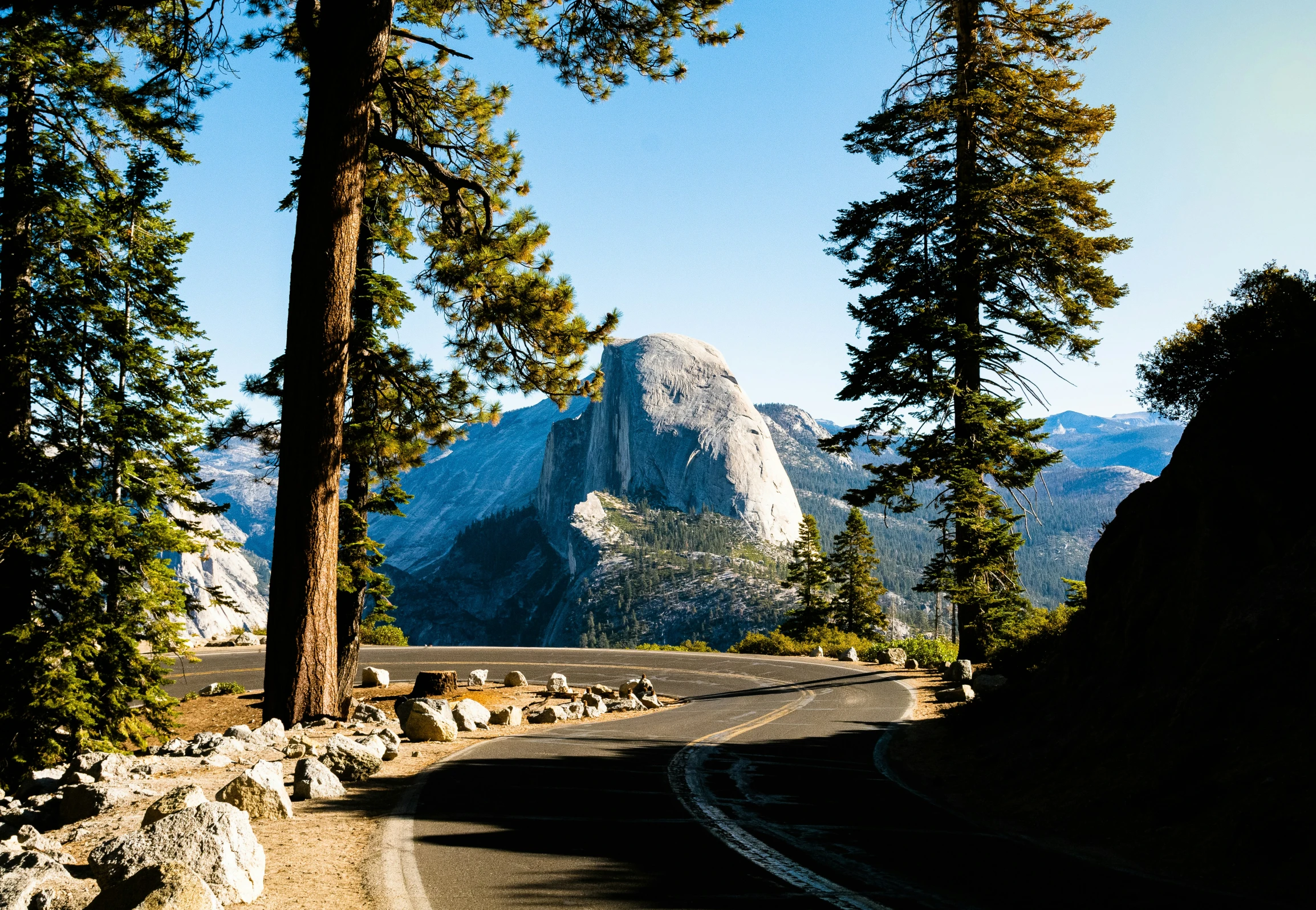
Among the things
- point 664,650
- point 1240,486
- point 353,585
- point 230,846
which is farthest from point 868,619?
point 230,846

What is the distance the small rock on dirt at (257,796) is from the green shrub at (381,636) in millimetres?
31326

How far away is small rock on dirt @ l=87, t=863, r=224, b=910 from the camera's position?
3332 mm

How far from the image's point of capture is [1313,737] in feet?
17.4

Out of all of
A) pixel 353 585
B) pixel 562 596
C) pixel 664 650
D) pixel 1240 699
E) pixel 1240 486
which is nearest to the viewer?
pixel 1240 699

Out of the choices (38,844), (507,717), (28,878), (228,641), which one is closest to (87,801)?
(38,844)

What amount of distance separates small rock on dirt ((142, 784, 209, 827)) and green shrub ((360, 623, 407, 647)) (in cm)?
3179

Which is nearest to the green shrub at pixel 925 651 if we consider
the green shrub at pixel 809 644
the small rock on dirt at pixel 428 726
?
the green shrub at pixel 809 644

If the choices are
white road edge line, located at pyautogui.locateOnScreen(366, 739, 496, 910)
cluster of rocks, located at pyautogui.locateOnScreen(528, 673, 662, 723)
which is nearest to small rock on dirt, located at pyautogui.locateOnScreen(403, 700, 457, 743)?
cluster of rocks, located at pyautogui.locateOnScreen(528, 673, 662, 723)

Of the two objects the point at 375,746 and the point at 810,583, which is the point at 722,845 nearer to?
the point at 375,746

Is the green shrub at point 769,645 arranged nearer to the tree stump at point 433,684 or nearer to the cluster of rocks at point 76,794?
the tree stump at point 433,684

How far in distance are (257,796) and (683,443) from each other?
164374 millimetres

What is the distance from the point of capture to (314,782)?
20.5 ft

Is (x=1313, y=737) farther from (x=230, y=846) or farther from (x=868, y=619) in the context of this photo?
(x=868, y=619)

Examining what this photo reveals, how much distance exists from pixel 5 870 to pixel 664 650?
3140 cm
